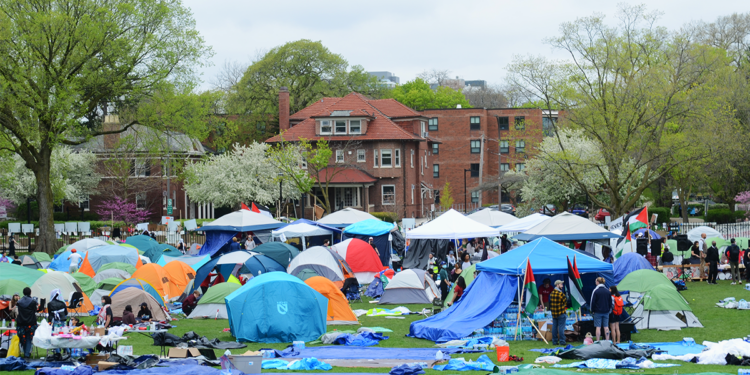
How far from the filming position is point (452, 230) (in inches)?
1079

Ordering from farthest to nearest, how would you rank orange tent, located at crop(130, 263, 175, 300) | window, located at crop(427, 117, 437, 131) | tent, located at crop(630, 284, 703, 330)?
window, located at crop(427, 117, 437, 131)
orange tent, located at crop(130, 263, 175, 300)
tent, located at crop(630, 284, 703, 330)

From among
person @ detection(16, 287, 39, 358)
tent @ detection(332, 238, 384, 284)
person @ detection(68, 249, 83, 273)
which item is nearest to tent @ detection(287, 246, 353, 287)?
tent @ detection(332, 238, 384, 284)

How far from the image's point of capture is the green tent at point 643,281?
17.5 metres

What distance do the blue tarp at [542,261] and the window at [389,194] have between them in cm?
4092

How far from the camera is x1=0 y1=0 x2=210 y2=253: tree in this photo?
3198cm

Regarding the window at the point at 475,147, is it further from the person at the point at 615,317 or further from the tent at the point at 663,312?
the person at the point at 615,317

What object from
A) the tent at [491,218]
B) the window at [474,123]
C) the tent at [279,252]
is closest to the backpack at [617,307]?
the tent at [279,252]

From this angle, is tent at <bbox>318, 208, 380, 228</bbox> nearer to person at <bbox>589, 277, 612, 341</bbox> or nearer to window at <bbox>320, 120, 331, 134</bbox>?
person at <bbox>589, 277, 612, 341</bbox>

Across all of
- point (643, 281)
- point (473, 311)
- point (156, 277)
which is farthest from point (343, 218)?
point (643, 281)

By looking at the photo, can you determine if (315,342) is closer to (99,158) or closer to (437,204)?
(99,158)

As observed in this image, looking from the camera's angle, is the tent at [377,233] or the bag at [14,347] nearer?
the bag at [14,347]

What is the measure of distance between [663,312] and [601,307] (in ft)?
10.4

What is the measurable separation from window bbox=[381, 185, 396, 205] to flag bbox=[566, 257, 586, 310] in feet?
137

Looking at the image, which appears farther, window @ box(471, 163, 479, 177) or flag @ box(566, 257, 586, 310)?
window @ box(471, 163, 479, 177)
